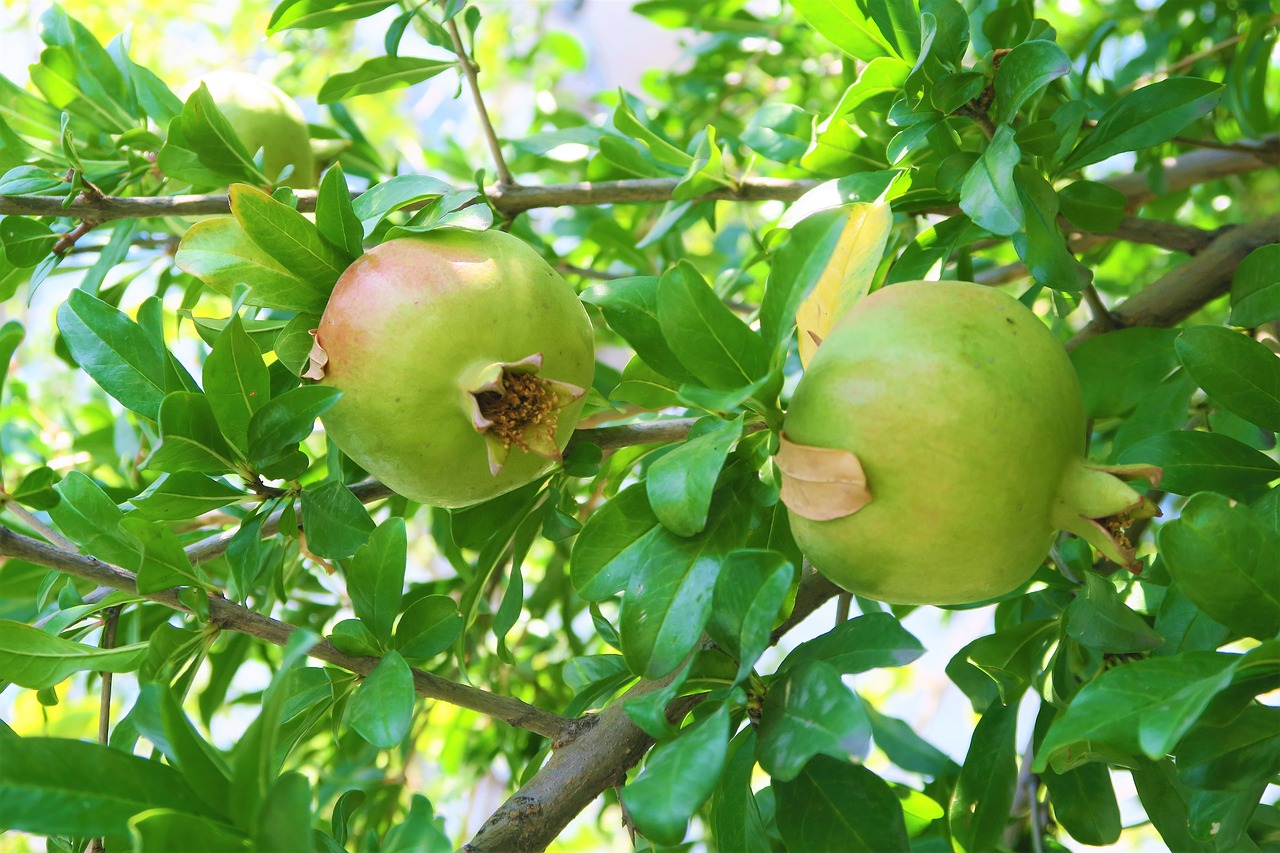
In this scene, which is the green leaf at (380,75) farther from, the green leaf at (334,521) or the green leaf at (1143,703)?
the green leaf at (1143,703)

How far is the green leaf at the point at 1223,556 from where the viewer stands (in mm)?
589

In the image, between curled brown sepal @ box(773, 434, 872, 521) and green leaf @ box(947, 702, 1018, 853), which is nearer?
curled brown sepal @ box(773, 434, 872, 521)

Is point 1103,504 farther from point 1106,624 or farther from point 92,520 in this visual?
point 92,520

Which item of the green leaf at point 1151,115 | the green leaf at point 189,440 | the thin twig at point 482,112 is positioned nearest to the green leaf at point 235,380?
the green leaf at point 189,440

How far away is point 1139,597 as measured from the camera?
0.94 meters

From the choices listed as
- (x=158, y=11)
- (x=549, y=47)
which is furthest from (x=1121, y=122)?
(x=158, y=11)

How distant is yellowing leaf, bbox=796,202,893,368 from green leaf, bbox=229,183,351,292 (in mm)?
357

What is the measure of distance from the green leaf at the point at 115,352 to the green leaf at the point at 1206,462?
2.50ft

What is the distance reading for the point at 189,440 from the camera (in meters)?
0.77

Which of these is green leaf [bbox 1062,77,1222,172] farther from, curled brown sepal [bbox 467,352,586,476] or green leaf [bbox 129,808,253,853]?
green leaf [bbox 129,808,253,853]

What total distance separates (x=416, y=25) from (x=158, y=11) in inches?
84.3

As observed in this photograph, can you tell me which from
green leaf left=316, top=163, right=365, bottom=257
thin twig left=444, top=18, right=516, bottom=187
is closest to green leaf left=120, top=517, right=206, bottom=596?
green leaf left=316, top=163, right=365, bottom=257

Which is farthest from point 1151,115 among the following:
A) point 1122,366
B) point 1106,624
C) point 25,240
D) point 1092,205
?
point 25,240

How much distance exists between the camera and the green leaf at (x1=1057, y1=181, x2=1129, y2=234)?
0.96 m
